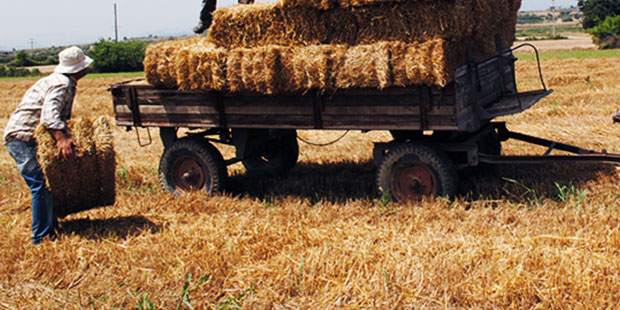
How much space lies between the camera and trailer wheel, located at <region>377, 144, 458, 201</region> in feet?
22.2

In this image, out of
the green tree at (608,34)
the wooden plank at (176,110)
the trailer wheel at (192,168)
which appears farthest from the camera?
the green tree at (608,34)

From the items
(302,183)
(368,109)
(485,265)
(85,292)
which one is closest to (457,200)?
(368,109)

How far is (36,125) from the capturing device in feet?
20.4

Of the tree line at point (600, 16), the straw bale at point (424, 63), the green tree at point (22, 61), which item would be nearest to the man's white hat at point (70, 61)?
the straw bale at point (424, 63)

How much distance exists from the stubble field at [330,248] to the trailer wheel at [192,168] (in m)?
0.28

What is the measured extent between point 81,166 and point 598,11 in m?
64.9

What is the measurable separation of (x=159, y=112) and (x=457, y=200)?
12.6 ft

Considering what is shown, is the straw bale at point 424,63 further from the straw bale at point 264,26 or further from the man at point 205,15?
the man at point 205,15

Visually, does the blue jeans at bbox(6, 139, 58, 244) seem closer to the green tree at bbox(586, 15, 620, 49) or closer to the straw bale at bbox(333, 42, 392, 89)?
the straw bale at bbox(333, 42, 392, 89)

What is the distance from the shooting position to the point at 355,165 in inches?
369

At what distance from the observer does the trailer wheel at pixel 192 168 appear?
810cm

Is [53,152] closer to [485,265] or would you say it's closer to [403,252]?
[403,252]

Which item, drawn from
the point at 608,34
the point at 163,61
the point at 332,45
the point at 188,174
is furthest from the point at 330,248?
the point at 608,34

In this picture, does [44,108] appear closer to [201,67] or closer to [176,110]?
[201,67]
